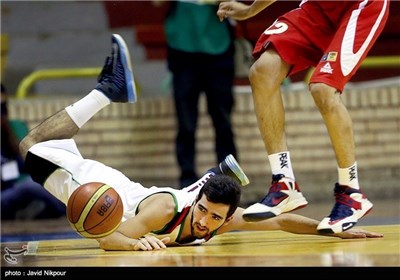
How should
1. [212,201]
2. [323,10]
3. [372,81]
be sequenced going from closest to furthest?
1. [212,201]
2. [323,10]
3. [372,81]

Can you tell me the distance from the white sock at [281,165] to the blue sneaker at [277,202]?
0.09ft

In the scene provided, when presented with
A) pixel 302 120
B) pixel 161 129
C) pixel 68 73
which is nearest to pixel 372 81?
pixel 302 120

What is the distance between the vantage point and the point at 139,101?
1077 centimetres

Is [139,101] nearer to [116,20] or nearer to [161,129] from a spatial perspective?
[161,129]

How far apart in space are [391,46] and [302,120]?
1.62 m

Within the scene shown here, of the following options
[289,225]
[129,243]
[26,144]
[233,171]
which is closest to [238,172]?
[233,171]

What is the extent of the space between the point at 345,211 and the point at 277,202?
1.21 ft

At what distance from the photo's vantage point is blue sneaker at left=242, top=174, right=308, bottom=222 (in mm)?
5977

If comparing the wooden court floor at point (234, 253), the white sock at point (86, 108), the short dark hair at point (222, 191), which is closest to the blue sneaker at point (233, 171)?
the wooden court floor at point (234, 253)

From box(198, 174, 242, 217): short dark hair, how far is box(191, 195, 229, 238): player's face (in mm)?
29

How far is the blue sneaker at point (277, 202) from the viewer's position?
598 cm

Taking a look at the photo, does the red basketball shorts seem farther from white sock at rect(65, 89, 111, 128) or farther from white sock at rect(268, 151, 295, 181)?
white sock at rect(65, 89, 111, 128)

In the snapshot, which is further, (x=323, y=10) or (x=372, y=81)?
(x=372, y=81)

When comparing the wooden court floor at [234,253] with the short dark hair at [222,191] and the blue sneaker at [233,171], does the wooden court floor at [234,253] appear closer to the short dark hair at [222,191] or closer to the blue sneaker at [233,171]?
the short dark hair at [222,191]
